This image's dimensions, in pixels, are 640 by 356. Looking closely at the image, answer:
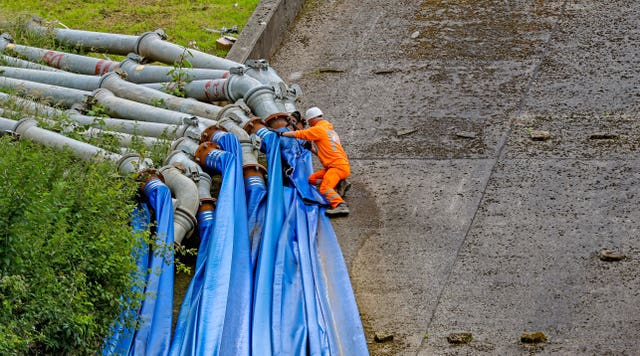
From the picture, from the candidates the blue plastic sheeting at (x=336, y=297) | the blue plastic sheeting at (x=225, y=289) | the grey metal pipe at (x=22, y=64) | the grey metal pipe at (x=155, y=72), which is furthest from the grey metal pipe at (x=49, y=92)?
the blue plastic sheeting at (x=336, y=297)

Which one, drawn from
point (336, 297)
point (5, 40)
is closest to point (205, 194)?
point (336, 297)

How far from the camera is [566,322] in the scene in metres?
9.16

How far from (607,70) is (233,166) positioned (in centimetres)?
520

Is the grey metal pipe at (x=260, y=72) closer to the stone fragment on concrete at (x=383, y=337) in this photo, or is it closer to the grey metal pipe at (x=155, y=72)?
the grey metal pipe at (x=155, y=72)

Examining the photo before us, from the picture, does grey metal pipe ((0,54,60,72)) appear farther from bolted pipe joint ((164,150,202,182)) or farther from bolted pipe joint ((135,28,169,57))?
bolted pipe joint ((164,150,202,182))

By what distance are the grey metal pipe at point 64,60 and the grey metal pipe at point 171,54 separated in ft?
1.80

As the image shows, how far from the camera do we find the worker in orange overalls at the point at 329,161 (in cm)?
1114

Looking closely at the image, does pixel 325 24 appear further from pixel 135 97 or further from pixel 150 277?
pixel 150 277

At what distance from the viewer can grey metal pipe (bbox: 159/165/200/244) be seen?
403 inches

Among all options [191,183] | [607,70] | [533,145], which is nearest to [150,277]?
[191,183]

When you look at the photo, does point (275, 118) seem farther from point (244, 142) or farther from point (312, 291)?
point (312, 291)

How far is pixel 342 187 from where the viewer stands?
37.6 feet

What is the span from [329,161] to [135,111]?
7.72ft

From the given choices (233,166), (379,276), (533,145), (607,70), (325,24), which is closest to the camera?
(379,276)
